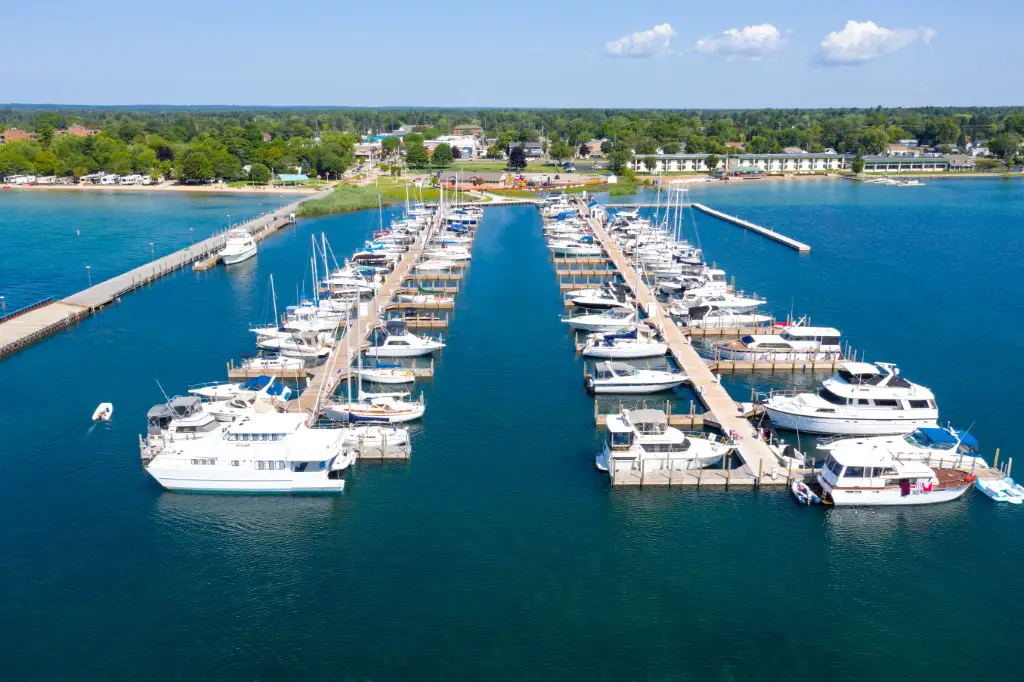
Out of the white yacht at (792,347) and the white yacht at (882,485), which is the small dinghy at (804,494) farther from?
the white yacht at (792,347)

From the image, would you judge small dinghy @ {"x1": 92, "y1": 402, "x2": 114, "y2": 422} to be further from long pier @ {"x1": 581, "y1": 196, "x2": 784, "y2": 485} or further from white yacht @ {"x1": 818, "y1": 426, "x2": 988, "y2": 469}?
white yacht @ {"x1": 818, "y1": 426, "x2": 988, "y2": 469}

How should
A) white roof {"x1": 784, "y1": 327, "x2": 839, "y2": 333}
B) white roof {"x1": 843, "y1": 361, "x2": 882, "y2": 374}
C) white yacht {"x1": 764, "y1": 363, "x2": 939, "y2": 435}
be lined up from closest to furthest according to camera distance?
white yacht {"x1": 764, "y1": 363, "x2": 939, "y2": 435}
white roof {"x1": 843, "y1": 361, "x2": 882, "y2": 374}
white roof {"x1": 784, "y1": 327, "x2": 839, "y2": 333}

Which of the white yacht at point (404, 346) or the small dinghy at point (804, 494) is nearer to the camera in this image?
the small dinghy at point (804, 494)

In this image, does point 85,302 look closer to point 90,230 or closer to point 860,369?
point 90,230

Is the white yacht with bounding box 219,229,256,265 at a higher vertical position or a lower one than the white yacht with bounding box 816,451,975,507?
higher

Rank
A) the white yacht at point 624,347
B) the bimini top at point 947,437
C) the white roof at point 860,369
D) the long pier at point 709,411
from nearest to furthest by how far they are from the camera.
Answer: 1. the long pier at point 709,411
2. the bimini top at point 947,437
3. the white roof at point 860,369
4. the white yacht at point 624,347

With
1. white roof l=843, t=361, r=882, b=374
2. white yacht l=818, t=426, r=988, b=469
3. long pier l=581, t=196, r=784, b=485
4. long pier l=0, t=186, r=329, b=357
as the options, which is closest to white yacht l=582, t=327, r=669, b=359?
long pier l=581, t=196, r=784, b=485

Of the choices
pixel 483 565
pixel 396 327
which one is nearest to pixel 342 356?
pixel 396 327

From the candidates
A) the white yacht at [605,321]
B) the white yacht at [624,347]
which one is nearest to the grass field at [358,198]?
the white yacht at [605,321]

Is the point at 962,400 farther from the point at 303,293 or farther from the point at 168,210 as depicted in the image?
the point at 168,210
